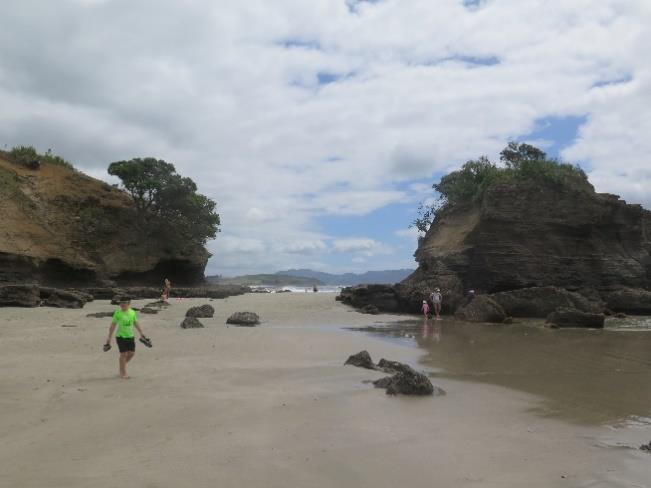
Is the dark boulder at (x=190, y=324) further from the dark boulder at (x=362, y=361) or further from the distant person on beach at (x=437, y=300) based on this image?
the distant person on beach at (x=437, y=300)

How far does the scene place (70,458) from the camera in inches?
205

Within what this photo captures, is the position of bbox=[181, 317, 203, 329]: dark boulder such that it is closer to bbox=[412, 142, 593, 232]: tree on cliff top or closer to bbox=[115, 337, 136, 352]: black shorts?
bbox=[115, 337, 136, 352]: black shorts

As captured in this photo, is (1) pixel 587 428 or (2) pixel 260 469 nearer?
(2) pixel 260 469

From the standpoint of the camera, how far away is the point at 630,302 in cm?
2947

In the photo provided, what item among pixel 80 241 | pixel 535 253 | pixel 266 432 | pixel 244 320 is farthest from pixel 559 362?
pixel 80 241

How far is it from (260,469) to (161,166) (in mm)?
46368

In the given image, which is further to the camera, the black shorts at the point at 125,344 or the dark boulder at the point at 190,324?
the dark boulder at the point at 190,324

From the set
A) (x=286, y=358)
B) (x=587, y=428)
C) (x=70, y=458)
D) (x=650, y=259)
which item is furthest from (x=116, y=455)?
(x=650, y=259)

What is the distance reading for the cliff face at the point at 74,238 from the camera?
36.2 meters

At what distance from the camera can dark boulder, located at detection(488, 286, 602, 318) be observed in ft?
84.9

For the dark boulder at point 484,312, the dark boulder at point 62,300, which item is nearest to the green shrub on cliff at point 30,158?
the dark boulder at point 62,300

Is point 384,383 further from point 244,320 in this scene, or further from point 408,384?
point 244,320

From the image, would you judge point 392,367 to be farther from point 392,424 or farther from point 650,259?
point 650,259

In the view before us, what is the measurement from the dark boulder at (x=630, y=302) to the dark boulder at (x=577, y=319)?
992 centimetres
